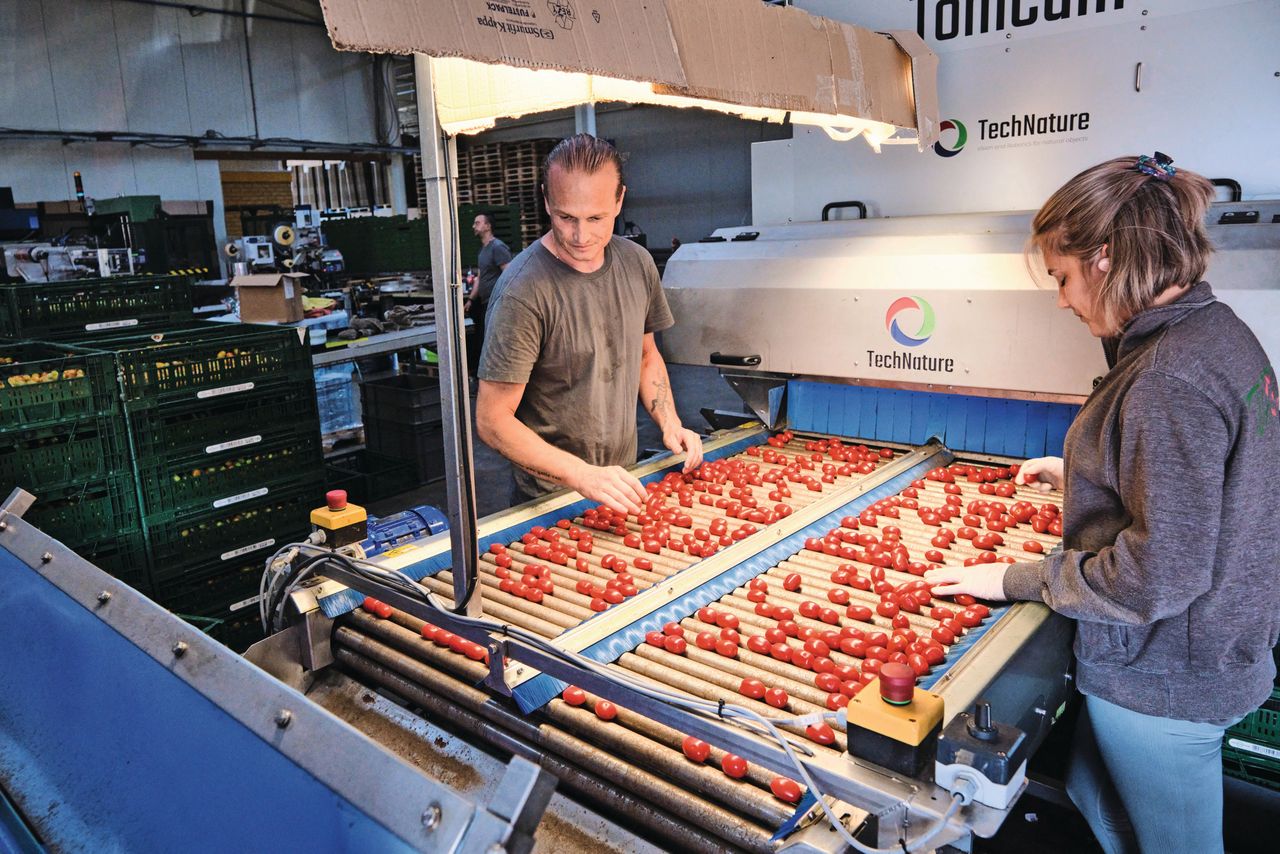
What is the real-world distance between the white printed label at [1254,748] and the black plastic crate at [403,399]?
5275 millimetres

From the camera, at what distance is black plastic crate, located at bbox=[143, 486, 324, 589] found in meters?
4.14

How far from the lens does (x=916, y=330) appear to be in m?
3.06

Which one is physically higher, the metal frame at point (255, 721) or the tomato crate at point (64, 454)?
the metal frame at point (255, 721)

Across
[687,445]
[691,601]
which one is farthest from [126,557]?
[691,601]

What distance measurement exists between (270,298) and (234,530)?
2395 millimetres

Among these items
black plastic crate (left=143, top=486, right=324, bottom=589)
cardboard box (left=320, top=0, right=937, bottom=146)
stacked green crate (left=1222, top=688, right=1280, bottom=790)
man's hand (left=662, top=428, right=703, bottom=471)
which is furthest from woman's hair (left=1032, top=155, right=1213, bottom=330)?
black plastic crate (left=143, top=486, right=324, bottom=589)

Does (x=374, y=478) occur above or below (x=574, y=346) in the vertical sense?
below

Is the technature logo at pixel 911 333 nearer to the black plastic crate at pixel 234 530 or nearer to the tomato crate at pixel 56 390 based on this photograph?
the black plastic crate at pixel 234 530

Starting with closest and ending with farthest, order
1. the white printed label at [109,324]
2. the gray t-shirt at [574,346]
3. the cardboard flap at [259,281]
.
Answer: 1. the gray t-shirt at [574,346]
2. the white printed label at [109,324]
3. the cardboard flap at [259,281]

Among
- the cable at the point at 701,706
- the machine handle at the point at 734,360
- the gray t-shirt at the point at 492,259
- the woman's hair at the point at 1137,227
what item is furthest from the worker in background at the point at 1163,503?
the gray t-shirt at the point at 492,259

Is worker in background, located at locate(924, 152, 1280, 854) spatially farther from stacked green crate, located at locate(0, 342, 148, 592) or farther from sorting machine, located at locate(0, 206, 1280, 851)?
stacked green crate, located at locate(0, 342, 148, 592)

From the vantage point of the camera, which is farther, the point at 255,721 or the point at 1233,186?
the point at 1233,186

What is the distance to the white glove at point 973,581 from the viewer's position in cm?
204

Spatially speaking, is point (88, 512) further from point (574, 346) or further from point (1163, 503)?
point (1163, 503)
